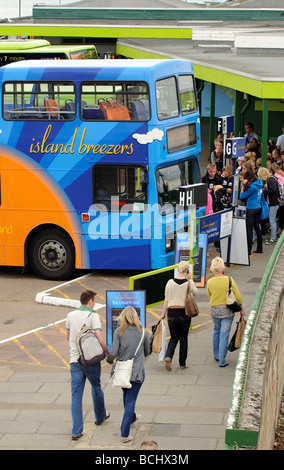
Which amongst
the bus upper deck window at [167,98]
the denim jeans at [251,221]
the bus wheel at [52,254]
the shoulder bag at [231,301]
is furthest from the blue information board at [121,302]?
the denim jeans at [251,221]

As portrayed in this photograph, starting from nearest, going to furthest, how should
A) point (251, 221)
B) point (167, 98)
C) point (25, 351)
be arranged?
point (25, 351) → point (167, 98) → point (251, 221)

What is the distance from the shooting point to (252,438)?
273 inches

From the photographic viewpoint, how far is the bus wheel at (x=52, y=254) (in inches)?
710

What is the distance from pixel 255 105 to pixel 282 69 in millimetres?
8463

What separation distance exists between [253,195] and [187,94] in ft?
8.58

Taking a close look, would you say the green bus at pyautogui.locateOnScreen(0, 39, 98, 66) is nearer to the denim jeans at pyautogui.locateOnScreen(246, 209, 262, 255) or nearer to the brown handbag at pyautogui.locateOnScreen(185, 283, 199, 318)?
the denim jeans at pyautogui.locateOnScreen(246, 209, 262, 255)

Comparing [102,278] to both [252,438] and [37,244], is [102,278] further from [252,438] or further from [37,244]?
[252,438]

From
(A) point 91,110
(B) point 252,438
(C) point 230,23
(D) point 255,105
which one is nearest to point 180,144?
(A) point 91,110

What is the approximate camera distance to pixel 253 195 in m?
18.7

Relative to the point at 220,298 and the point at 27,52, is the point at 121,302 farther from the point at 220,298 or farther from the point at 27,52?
the point at 27,52

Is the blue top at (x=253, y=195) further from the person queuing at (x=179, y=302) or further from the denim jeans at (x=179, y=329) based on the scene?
the denim jeans at (x=179, y=329)

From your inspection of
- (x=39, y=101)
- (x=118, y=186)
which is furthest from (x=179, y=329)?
(x=39, y=101)

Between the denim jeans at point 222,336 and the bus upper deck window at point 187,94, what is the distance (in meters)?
6.57

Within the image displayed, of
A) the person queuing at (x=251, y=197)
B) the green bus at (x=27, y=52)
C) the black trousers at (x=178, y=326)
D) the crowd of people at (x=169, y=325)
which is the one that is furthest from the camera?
the green bus at (x=27, y=52)
